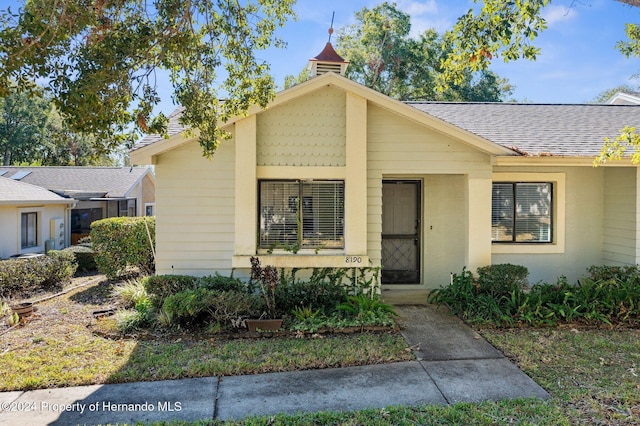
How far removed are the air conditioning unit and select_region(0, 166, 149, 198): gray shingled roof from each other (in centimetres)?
204

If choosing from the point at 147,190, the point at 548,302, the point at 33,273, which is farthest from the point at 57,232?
the point at 548,302

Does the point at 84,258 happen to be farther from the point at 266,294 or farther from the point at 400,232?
the point at 400,232

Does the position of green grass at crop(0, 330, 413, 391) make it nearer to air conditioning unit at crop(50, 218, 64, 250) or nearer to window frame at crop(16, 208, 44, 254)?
window frame at crop(16, 208, 44, 254)

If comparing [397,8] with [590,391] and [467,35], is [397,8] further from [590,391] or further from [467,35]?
[590,391]

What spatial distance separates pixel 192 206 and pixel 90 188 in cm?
1488

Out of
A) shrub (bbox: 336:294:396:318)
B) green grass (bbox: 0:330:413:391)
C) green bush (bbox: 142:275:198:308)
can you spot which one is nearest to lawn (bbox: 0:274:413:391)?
green grass (bbox: 0:330:413:391)

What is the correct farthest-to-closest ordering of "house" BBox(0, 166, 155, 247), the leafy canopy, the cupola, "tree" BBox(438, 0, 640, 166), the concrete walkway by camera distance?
the leafy canopy, "house" BBox(0, 166, 155, 247), the cupola, "tree" BBox(438, 0, 640, 166), the concrete walkway

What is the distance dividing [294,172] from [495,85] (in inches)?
937

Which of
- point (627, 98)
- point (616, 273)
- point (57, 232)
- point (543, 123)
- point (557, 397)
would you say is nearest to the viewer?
point (557, 397)

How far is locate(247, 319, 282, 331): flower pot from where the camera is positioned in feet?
22.0

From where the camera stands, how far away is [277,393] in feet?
15.5

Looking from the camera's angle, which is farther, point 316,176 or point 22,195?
point 22,195

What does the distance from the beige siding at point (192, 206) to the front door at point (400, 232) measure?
3.72m

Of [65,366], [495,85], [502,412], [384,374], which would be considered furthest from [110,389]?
[495,85]
